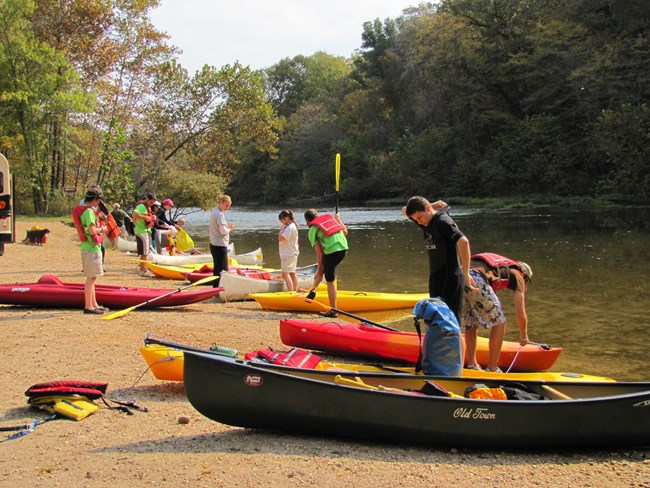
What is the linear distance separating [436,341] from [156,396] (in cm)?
238

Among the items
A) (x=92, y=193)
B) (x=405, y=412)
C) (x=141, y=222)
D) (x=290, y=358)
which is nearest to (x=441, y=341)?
(x=405, y=412)

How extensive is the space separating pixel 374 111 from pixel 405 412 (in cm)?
5975

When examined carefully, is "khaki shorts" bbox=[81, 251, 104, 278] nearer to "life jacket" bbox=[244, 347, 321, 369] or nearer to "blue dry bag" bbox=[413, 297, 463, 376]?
"life jacket" bbox=[244, 347, 321, 369]

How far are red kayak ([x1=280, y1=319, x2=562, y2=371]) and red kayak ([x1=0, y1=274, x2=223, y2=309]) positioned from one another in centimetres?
263

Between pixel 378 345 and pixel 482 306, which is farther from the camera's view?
pixel 378 345

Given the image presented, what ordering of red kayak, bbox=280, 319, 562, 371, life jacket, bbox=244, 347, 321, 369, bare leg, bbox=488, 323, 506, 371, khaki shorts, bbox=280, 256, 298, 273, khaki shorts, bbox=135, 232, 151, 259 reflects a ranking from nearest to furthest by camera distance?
life jacket, bbox=244, 347, 321, 369, bare leg, bbox=488, 323, 506, 371, red kayak, bbox=280, 319, 562, 371, khaki shorts, bbox=280, 256, 298, 273, khaki shorts, bbox=135, 232, 151, 259

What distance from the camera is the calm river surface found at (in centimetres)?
805

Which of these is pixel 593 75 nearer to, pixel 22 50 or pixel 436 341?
pixel 22 50

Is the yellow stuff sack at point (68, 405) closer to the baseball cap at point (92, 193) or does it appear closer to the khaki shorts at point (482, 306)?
the khaki shorts at point (482, 306)

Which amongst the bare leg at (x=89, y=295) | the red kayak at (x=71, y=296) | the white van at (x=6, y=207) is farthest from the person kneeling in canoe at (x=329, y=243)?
the white van at (x=6, y=207)

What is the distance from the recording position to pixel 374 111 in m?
62.5

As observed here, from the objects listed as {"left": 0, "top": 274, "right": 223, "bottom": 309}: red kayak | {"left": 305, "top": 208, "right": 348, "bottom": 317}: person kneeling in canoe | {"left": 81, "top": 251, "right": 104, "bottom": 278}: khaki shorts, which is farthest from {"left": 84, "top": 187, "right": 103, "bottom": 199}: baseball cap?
{"left": 305, "top": 208, "right": 348, "bottom": 317}: person kneeling in canoe

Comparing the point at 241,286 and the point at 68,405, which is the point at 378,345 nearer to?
the point at 68,405

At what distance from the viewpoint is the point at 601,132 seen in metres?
39.1
